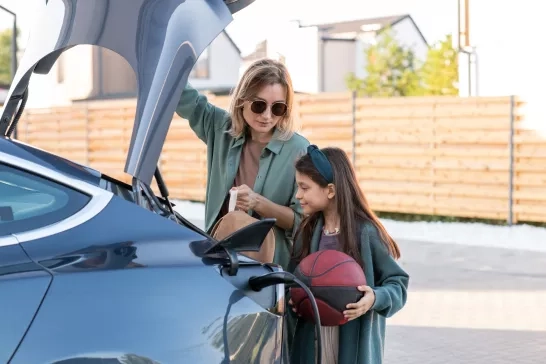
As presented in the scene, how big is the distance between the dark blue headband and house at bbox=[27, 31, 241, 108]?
155 feet

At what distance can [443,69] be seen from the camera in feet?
124

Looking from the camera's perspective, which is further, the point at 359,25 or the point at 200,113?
the point at 359,25

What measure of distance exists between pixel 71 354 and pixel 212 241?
0.57 m

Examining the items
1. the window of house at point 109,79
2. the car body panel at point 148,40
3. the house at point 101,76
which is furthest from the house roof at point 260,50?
the car body panel at point 148,40

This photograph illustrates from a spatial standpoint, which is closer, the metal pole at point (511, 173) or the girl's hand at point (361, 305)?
the girl's hand at point (361, 305)

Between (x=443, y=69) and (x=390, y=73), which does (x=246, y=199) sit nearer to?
(x=443, y=69)

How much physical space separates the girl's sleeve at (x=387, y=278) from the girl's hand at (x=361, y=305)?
0.08 metres

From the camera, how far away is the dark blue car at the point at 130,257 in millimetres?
2582

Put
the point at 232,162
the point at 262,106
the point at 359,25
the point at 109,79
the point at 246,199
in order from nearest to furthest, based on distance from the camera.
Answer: the point at 246,199
the point at 262,106
the point at 232,162
the point at 109,79
the point at 359,25

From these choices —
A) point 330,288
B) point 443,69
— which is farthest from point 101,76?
point 330,288

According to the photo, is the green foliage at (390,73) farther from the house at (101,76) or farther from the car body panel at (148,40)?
the car body panel at (148,40)

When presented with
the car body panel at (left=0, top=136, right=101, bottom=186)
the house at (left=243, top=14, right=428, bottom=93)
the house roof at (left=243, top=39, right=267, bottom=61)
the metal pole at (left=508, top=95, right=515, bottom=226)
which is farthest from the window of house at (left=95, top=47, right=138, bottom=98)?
the car body panel at (left=0, top=136, right=101, bottom=186)

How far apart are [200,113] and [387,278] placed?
1.08 m

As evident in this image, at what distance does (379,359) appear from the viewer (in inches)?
151
